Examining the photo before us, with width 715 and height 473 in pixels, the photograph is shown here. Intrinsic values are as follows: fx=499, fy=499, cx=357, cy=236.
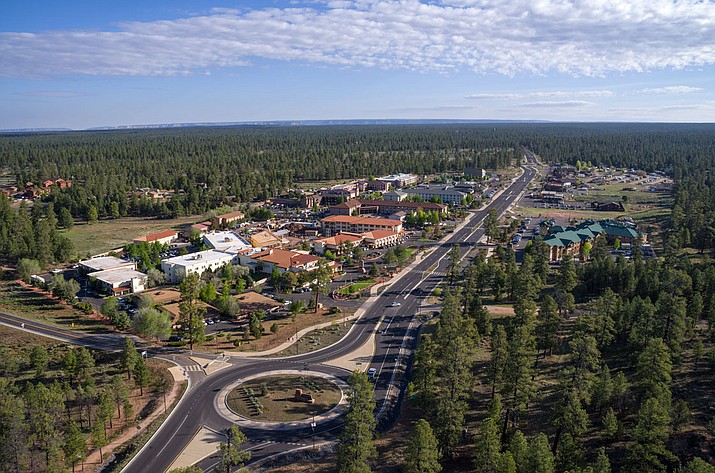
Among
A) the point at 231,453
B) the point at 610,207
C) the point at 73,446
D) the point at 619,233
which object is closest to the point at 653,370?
the point at 231,453

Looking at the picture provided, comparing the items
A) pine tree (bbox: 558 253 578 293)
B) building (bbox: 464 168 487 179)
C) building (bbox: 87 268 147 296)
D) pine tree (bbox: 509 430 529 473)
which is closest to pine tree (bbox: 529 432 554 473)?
pine tree (bbox: 509 430 529 473)

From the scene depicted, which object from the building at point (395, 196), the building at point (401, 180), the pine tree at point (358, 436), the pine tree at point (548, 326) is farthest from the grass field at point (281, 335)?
the building at point (401, 180)

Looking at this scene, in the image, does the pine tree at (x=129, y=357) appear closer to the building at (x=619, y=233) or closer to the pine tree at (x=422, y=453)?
the pine tree at (x=422, y=453)

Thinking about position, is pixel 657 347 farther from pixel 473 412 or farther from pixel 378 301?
pixel 378 301

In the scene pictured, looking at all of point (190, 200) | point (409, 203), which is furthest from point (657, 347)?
point (190, 200)

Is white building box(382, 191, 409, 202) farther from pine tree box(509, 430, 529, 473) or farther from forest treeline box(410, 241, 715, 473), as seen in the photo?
pine tree box(509, 430, 529, 473)

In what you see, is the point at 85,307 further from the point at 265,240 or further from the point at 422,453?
the point at 422,453
